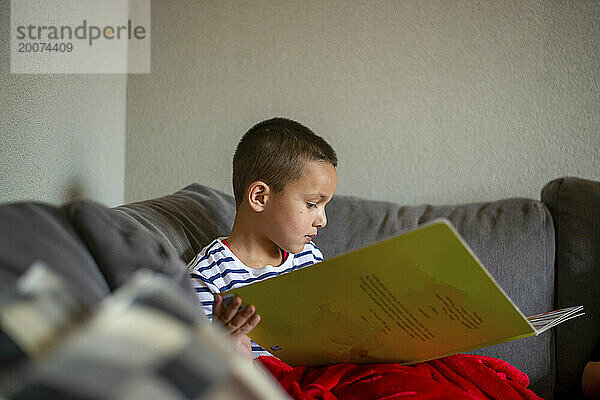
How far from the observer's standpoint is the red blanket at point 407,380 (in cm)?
96

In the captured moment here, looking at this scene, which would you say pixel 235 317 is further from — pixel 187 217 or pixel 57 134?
pixel 57 134

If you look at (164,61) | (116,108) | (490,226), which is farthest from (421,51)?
(116,108)

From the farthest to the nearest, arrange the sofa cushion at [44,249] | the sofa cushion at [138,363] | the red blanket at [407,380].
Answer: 1. the red blanket at [407,380]
2. the sofa cushion at [44,249]
3. the sofa cushion at [138,363]

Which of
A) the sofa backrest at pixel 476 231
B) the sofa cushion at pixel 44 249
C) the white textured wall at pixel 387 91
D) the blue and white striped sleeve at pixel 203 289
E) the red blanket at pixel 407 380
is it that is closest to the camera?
the sofa cushion at pixel 44 249

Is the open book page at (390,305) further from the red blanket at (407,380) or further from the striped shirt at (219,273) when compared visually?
the striped shirt at (219,273)

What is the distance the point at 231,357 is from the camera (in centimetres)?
41

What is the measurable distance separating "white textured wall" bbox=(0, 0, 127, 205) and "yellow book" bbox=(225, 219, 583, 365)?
614 mm

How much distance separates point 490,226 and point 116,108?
3.94ft

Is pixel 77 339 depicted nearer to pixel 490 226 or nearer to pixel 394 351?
pixel 394 351

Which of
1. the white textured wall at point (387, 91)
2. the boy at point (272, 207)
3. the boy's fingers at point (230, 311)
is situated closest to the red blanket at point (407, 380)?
the boy's fingers at point (230, 311)

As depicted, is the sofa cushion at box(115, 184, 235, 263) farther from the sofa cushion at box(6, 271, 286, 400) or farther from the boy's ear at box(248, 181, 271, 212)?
the sofa cushion at box(6, 271, 286, 400)

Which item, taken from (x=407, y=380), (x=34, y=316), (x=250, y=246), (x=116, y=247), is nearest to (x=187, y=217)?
(x=250, y=246)

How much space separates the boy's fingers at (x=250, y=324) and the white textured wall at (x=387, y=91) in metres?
1.07

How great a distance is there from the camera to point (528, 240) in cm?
157
